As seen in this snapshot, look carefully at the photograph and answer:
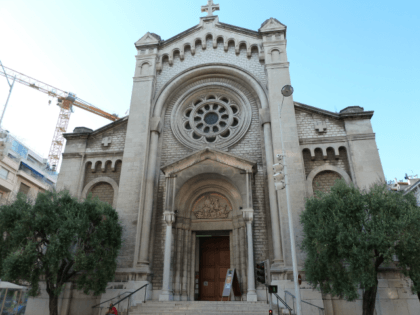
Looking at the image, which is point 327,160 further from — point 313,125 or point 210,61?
point 210,61

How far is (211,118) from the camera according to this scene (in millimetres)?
18734

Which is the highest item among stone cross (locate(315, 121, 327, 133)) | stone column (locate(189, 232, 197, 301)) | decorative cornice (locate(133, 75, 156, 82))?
decorative cornice (locate(133, 75, 156, 82))

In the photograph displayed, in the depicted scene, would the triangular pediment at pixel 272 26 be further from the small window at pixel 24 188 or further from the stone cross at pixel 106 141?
the small window at pixel 24 188

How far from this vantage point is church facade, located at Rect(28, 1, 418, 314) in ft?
47.1

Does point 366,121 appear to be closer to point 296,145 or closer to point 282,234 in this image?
point 296,145

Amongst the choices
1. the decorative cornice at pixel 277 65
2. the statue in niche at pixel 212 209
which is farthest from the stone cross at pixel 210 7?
the statue in niche at pixel 212 209

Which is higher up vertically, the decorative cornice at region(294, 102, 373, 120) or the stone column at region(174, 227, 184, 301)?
the decorative cornice at region(294, 102, 373, 120)

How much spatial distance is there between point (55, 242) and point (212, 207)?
7608mm

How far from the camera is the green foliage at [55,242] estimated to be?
11430 mm

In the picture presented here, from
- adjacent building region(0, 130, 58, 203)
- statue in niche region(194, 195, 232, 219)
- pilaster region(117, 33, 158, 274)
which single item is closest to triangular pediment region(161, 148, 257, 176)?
pilaster region(117, 33, 158, 274)

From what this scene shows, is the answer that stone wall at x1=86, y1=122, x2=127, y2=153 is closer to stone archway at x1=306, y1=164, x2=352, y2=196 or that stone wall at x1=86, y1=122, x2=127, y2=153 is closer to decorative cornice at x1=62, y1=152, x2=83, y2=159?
decorative cornice at x1=62, y1=152, x2=83, y2=159

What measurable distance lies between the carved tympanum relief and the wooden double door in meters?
1.25

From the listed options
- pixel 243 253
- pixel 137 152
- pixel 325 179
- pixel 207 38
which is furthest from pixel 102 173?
pixel 325 179

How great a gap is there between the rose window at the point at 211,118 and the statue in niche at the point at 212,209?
11.4ft
